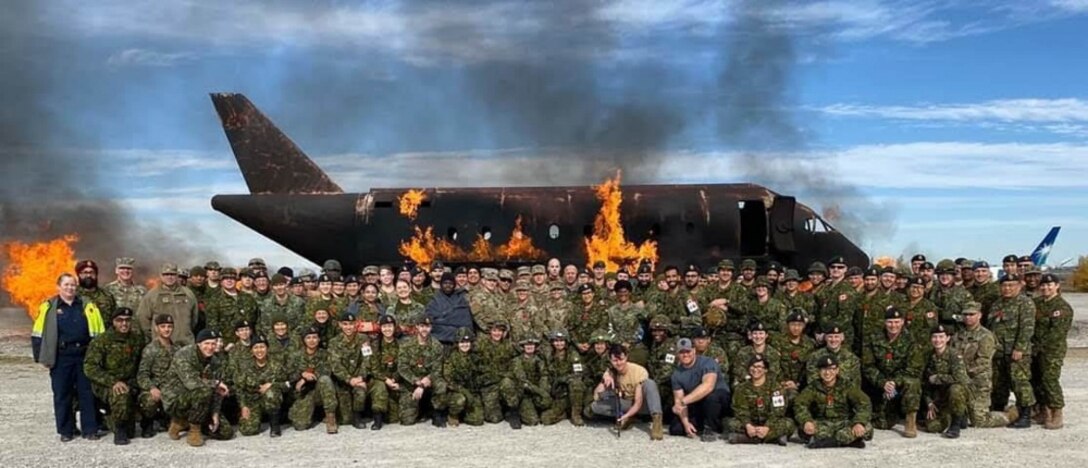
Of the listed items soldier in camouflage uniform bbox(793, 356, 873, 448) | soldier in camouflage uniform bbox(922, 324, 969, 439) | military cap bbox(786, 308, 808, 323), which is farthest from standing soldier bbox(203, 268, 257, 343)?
soldier in camouflage uniform bbox(922, 324, 969, 439)

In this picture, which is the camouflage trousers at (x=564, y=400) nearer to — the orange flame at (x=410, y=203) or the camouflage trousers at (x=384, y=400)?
the camouflage trousers at (x=384, y=400)

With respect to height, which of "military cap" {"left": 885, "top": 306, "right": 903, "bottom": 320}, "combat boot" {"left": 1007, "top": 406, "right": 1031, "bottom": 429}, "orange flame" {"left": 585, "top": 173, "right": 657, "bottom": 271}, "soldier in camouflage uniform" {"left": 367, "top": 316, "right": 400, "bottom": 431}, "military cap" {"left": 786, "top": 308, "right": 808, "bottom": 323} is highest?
"orange flame" {"left": 585, "top": 173, "right": 657, "bottom": 271}

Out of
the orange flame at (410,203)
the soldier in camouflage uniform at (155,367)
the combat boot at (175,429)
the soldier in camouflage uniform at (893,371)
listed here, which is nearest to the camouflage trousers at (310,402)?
the combat boot at (175,429)

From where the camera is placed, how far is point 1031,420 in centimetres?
937

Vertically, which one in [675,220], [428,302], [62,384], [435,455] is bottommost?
[435,455]

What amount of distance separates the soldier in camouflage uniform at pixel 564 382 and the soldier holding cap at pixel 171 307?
424 centimetres

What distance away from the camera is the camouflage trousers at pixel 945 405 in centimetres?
857

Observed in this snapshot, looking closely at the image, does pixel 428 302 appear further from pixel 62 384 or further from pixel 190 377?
pixel 62 384

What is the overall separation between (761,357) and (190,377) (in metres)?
5.85

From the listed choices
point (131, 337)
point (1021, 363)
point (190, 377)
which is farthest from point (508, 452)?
point (1021, 363)

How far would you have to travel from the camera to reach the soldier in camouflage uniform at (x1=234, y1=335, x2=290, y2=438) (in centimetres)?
891

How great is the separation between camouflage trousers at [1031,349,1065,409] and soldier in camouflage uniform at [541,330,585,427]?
16.7 feet

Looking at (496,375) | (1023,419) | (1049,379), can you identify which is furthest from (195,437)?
(1049,379)

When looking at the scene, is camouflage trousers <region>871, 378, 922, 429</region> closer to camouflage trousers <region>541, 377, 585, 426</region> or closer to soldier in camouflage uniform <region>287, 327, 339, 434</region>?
camouflage trousers <region>541, 377, 585, 426</region>
